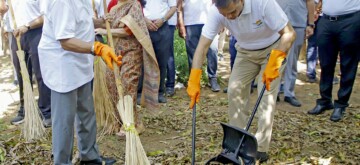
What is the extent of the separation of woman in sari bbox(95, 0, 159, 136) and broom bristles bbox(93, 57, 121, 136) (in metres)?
0.09

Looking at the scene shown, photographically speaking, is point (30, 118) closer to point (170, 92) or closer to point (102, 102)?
point (102, 102)

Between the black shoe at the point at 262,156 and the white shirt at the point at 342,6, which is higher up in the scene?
the white shirt at the point at 342,6

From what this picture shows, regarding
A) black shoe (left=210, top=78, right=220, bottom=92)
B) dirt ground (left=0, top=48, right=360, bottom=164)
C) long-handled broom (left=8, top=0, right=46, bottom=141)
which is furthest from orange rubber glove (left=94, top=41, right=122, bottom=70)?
black shoe (left=210, top=78, right=220, bottom=92)

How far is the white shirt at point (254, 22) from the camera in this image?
3645mm

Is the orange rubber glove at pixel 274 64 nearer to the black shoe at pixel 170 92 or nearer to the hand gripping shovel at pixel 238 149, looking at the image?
the hand gripping shovel at pixel 238 149

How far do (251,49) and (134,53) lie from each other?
3.97ft

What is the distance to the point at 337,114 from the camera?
17.5ft

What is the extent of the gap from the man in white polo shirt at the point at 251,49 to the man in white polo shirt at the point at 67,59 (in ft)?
2.73

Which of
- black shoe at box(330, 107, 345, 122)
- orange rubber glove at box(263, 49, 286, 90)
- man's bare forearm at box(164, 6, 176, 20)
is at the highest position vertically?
man's bare forearm at box(164, 6, 176, 20)

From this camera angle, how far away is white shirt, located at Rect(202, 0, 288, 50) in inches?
A: 143

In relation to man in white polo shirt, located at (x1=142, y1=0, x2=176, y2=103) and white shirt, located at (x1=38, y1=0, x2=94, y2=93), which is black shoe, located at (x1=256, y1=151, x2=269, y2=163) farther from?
man in white polo shirt, located at (x1=142, y1=0, x2=176, y2=103)

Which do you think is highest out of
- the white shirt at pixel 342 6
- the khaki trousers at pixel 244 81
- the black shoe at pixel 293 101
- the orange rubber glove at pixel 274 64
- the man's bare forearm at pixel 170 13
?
the white shirt at pixel 342 6

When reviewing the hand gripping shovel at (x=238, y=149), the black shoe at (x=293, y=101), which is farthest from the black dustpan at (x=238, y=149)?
the black shoe at (x=293, y=101)

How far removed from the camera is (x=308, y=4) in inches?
232
